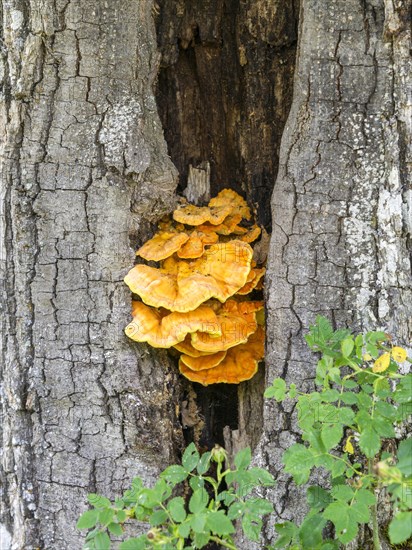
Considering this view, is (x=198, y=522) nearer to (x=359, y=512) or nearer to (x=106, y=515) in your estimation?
(x=106, y=515)

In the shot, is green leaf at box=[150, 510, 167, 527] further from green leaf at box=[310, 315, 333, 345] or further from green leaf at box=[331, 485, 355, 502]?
green leaf at box=[310, 315, 333, 345]

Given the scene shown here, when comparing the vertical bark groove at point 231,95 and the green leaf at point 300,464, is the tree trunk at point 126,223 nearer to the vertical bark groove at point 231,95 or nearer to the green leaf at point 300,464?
the vertical bark groove at point 231,95

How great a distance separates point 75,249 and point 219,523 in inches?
70.7

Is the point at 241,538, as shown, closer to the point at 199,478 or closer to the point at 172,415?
the point at 172,415

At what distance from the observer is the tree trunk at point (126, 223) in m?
3.05

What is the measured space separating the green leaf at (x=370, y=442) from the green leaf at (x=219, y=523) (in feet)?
1.80

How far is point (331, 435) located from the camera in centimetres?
212

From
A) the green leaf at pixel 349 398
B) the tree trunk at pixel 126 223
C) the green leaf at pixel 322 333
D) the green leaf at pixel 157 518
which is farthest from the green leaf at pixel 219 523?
the tree trunk at pixel 126 223

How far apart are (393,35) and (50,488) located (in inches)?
121

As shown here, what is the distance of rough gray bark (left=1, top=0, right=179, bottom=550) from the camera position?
10.5 feet

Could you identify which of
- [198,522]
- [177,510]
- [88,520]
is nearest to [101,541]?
[88,520]

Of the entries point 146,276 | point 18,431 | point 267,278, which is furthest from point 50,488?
point 267,278

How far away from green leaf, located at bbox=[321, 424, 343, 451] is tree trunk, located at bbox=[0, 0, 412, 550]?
3.21 feet

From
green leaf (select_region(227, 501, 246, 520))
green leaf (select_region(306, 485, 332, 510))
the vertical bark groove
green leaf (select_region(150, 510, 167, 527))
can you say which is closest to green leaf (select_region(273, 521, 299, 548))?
green leaf (select_region(306, 485, 332, 510))
